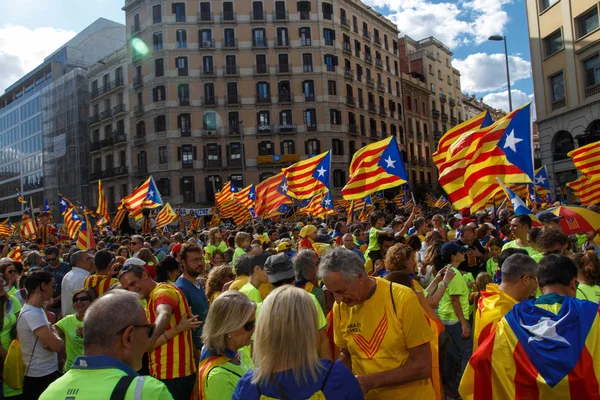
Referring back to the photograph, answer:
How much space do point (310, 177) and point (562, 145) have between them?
57.2 ft

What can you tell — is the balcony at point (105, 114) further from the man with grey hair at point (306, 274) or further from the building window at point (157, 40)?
the man with grey hair at point (306, 274)

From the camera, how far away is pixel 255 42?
144 ft

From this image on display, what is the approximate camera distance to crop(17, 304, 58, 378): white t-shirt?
4488 mm

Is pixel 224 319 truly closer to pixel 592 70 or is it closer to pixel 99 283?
pixel 99 283

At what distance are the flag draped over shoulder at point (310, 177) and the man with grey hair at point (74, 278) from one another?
25.8 ft

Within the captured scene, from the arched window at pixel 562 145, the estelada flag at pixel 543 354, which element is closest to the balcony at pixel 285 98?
the arched window at pixel 562 145

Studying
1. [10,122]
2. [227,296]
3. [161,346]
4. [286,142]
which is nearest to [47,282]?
[161,346]

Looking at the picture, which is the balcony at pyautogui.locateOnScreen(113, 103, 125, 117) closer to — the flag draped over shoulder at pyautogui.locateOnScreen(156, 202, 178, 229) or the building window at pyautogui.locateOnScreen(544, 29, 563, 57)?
the flag draped over shoulder at pyautogui.locateOnScreen(156, 202, 178, 229)

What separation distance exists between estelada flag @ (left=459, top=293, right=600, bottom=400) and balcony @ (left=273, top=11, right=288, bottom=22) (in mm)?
44166

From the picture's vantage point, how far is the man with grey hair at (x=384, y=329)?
3.01 metres

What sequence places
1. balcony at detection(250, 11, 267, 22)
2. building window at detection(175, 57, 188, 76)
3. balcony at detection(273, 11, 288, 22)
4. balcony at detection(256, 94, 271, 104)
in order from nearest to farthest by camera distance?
building window at detection(175, 57, 188, 76) < balcony at detection(256, 94, 271, 104) < balcony at detection(250, 11, 267, 22) < balcony at detection(273, 11, 288, 22)

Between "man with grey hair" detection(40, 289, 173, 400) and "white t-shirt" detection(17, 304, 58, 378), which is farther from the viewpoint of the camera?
"white t-shirt" detection(17, 304, 58, 378)

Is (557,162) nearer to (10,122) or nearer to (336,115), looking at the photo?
(336,115)

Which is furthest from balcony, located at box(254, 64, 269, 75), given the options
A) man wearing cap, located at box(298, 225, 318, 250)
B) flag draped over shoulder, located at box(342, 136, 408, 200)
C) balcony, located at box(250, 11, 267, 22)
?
man wearing cap, located at box(298, 225, 318, 250)
